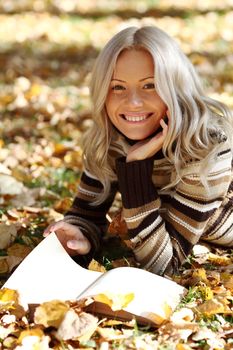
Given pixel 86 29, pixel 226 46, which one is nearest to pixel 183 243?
pixel 226 46

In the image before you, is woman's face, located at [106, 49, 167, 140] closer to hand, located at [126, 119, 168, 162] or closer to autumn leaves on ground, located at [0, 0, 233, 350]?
hand, located at [126, 119, 168, 162]

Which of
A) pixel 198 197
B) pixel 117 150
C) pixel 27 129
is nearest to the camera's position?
pixel 198 197

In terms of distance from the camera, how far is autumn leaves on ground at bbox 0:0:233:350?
7.60ft

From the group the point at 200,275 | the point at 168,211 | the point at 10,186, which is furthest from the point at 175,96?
the point at 10,186

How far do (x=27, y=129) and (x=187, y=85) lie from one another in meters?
2.39

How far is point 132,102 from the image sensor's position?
2.75 m

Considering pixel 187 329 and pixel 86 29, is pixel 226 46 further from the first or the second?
pixel 187 329

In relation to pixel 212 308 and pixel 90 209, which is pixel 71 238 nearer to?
pixel 90 209

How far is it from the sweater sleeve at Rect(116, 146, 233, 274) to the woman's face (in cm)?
14

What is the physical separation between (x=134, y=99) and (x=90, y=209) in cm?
67

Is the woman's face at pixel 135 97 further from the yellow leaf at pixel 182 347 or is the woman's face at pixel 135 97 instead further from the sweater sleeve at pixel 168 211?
the yellow leaf at pixel 182 347

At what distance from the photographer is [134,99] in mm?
2752

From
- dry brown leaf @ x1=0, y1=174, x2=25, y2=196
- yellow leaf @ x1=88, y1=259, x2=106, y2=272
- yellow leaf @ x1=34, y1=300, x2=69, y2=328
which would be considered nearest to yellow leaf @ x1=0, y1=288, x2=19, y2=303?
yellow leaf @ x1=34, y1=300, x2=69, y2=328

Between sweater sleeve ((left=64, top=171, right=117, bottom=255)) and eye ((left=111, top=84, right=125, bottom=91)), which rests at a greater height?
eye ((left=111, top=84, right=125, bottom=91))
